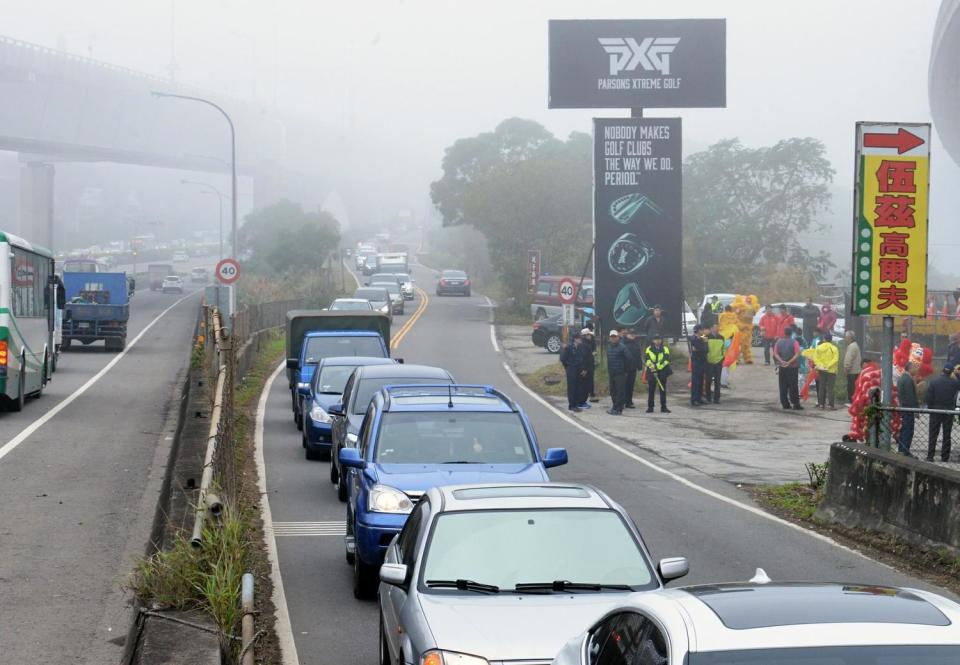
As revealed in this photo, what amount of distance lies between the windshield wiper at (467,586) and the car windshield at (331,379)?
42.8 feet

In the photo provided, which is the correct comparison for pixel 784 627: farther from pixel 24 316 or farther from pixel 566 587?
pixel 24 316

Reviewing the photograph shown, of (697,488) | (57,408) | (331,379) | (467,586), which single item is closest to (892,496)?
(697,488)

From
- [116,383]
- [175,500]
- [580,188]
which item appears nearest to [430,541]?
[175,500]

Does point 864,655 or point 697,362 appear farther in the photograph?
point 697,362

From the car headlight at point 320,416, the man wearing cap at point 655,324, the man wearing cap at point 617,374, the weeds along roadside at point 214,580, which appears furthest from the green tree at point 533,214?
the weeds along roadside at point 214,580

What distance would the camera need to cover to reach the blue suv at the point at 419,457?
10320 millimetres

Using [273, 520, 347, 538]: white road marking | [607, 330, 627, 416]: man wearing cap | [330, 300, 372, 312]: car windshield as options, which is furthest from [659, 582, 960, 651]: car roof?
[330, 300, 372, 312]: car windshield

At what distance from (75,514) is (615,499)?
6401mm

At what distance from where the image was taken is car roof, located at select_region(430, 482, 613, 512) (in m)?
7.66

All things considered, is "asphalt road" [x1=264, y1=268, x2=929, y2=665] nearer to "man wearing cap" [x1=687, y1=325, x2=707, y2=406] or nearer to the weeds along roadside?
the weeds along roadside

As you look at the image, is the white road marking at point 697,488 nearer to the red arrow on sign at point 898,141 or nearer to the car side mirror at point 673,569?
the red arrow on sign at point 898,141

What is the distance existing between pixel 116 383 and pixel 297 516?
1808 cm

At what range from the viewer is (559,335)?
149ft

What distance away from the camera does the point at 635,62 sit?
3672 cm
